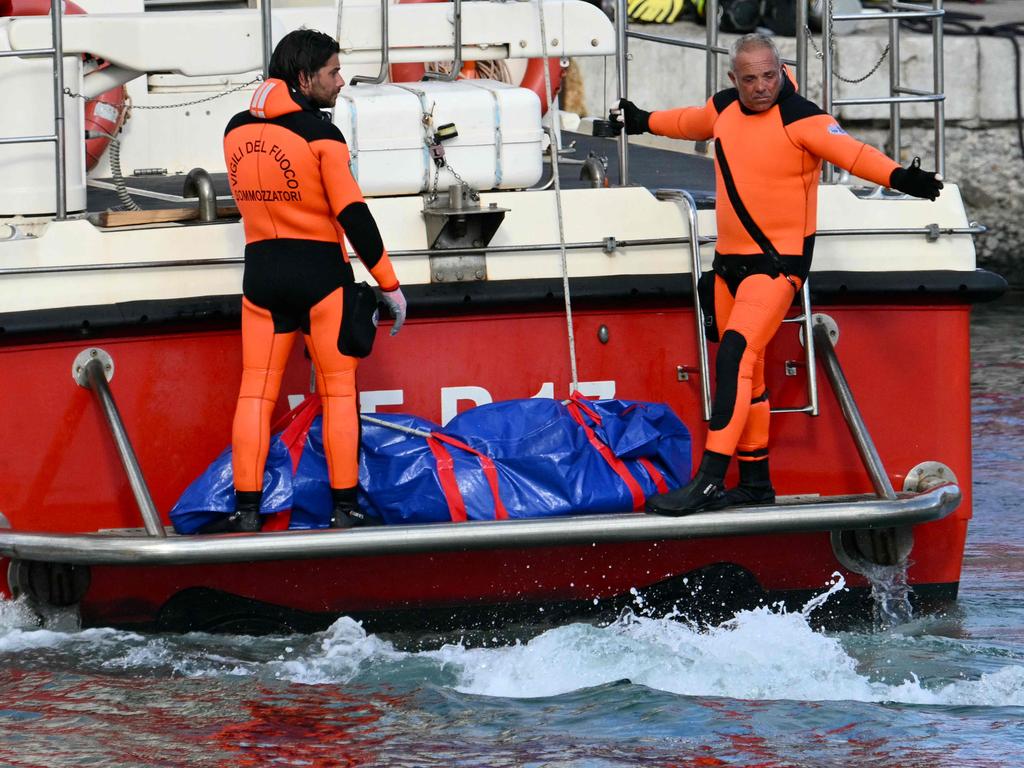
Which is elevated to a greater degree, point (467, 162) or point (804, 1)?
point (804, 1)

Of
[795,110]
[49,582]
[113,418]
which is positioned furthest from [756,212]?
[49,582]

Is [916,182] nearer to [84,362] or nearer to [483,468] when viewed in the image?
[483,468]

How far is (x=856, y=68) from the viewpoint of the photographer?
13.5 metres

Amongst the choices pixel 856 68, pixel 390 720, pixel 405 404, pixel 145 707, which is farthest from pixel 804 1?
pixel 856 68

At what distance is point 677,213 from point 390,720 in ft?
5.83

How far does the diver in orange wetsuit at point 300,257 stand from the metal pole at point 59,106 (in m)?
0.51

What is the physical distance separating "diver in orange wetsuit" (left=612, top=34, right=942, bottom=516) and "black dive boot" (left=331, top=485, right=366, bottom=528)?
816 mm

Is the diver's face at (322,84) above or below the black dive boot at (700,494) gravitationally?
above

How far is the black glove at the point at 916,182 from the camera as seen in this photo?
479 centimetres

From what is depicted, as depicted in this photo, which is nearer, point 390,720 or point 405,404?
point 390,720

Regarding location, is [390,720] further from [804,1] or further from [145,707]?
[804,1]

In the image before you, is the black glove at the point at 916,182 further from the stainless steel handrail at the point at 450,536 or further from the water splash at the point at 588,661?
the water splash at the point at 588,661

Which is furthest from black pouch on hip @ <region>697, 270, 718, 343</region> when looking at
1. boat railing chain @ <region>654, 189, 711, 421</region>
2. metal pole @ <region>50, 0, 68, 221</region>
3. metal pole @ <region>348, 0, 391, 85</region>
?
metal pole @ <region>50, 0, 68, 221</region>

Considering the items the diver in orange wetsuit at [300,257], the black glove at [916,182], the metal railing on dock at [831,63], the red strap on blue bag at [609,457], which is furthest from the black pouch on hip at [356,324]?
the black glove at [916,182]
